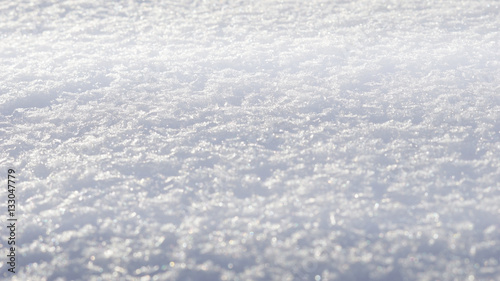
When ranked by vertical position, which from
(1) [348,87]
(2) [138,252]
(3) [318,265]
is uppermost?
(1) [348,87]

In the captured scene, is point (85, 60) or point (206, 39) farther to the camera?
point (206, 39)

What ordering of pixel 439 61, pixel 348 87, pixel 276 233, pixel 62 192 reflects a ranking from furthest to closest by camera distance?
pixel 439 61 → pixel 348 87 → pixel 62 192 → pixel 276 233

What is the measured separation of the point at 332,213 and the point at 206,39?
107 inches

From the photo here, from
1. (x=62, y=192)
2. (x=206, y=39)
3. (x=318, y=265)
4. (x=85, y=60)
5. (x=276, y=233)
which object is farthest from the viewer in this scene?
(x=206, y=39)

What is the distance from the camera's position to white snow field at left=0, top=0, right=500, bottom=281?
82.1 inches

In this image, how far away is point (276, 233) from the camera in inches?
86.0

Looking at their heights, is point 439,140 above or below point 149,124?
→ below

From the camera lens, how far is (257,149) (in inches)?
110

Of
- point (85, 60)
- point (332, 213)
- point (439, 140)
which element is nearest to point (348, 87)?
point (439, 140)

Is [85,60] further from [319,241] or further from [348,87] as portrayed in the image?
[319,241]

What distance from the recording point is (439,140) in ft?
9.06

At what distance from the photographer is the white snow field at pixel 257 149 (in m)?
2.09

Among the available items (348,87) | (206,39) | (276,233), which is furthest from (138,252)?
(206,39)

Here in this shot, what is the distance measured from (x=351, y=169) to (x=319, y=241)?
1.91 feet
